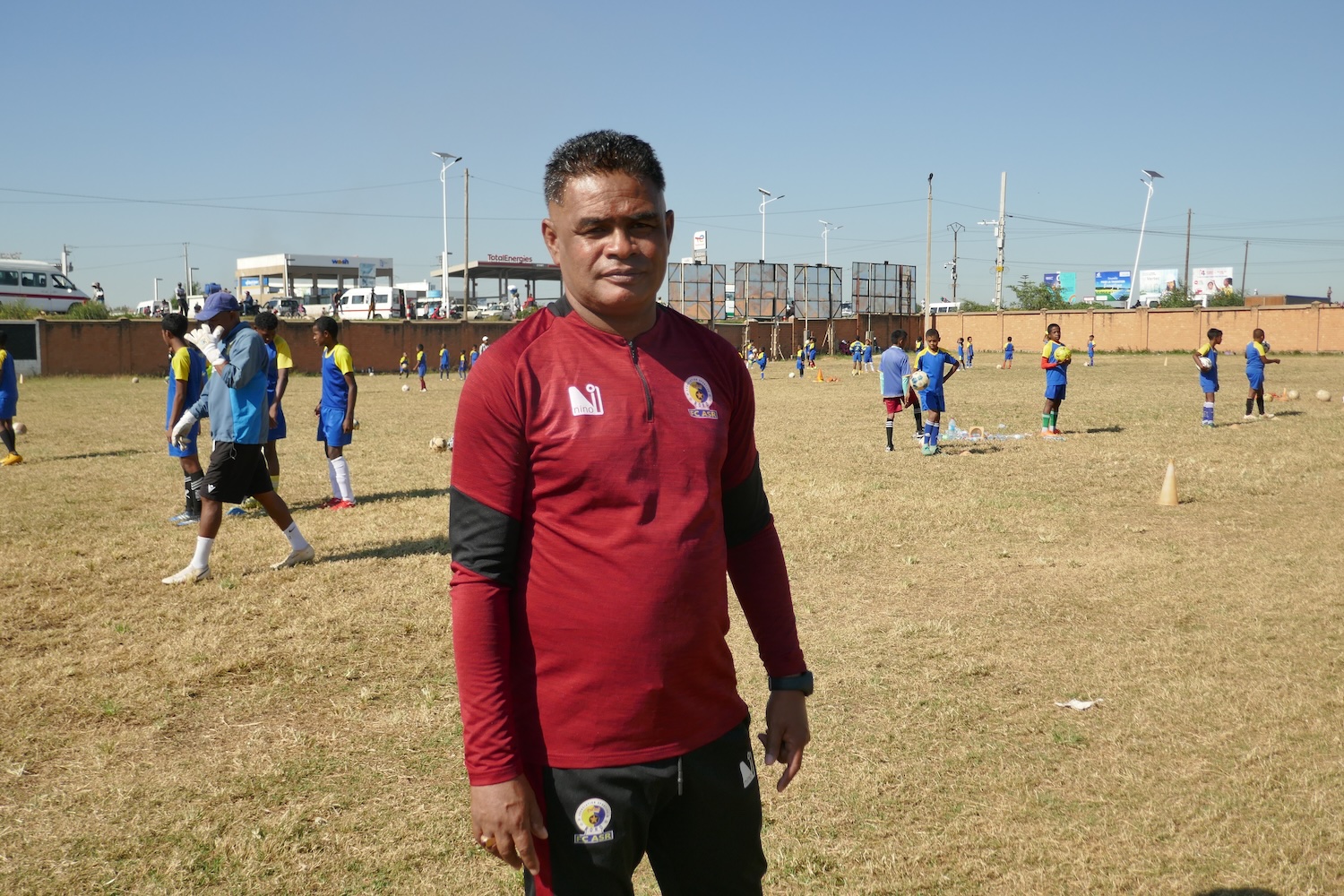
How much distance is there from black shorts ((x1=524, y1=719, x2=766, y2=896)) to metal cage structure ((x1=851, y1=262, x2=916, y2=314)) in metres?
72.1

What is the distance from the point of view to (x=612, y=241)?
84.8 inches

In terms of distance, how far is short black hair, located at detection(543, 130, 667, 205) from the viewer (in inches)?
85.4

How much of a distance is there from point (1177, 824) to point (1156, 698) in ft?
4.93

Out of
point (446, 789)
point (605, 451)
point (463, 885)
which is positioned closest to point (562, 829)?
point (605, 451)

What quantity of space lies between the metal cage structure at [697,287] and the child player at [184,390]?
60284 mm

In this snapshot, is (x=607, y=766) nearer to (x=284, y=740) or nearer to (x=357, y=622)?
(x=284, y=740)

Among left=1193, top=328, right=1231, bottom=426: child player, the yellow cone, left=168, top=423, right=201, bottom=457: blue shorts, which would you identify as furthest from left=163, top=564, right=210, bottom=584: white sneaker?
left=1193, top=328, right=1231, bottom=426: child player

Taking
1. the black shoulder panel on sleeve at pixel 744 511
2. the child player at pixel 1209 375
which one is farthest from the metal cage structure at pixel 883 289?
the black shoulder panel on sleeve at pixel 744 511

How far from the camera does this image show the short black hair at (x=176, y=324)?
965 cm

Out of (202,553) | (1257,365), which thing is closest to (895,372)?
(1257,365)

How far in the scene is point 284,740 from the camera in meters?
5.14

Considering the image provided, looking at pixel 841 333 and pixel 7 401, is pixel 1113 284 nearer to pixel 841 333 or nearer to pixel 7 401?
pixel 841 333

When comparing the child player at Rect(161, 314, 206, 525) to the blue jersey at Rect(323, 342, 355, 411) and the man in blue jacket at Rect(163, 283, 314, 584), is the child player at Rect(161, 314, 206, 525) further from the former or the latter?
the man in blue jacket at Rect(163, 283, 314, 584)

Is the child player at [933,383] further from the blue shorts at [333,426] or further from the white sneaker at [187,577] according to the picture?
the white sneaker at [187,577]
